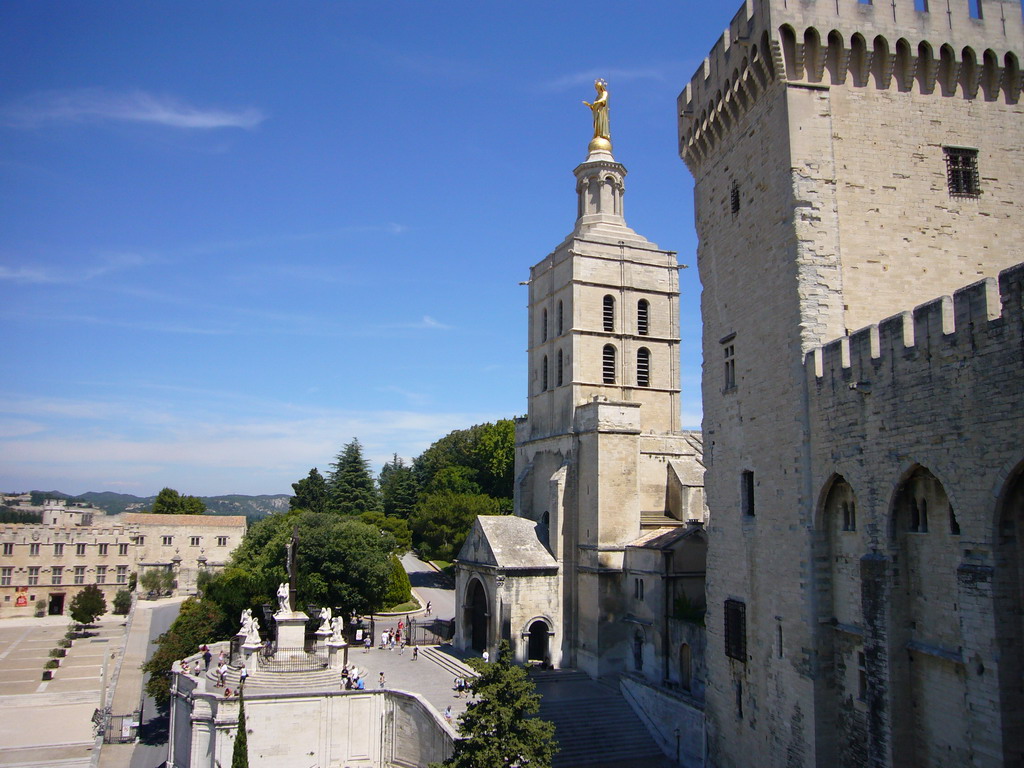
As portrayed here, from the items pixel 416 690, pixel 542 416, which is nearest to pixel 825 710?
pixel 416 690

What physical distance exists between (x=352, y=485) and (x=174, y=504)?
39.8 meters

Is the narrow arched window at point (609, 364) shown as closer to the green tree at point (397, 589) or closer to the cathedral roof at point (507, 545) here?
the cathedral roof at point (507, 545)

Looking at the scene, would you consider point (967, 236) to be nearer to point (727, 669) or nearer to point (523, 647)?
point (727, 669)

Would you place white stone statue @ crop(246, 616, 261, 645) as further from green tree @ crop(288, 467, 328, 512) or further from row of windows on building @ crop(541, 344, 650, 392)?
green tree @ crop(288, 467, 328, 512)

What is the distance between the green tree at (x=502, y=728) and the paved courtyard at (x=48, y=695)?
2234 centimetres

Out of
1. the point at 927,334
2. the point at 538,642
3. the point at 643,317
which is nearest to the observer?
the point at 927,334

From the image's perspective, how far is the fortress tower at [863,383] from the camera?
1331 cm

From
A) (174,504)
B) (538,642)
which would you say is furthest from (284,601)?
(174,504)

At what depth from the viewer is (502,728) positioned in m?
19.8

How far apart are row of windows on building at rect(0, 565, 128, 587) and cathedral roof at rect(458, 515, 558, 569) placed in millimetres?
55787

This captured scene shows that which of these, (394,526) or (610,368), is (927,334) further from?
(394,526)

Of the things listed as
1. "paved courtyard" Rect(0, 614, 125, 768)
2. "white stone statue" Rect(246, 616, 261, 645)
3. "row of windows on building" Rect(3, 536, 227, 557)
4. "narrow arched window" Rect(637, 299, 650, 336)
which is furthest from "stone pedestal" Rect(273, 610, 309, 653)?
"row of windows on building" Rect(3, 536, 227, 557)

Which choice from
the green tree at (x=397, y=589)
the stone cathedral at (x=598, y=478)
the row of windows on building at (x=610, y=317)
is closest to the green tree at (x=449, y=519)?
the green tree at (x=397, y=589)

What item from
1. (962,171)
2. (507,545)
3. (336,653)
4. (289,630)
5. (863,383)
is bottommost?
(336,653)
